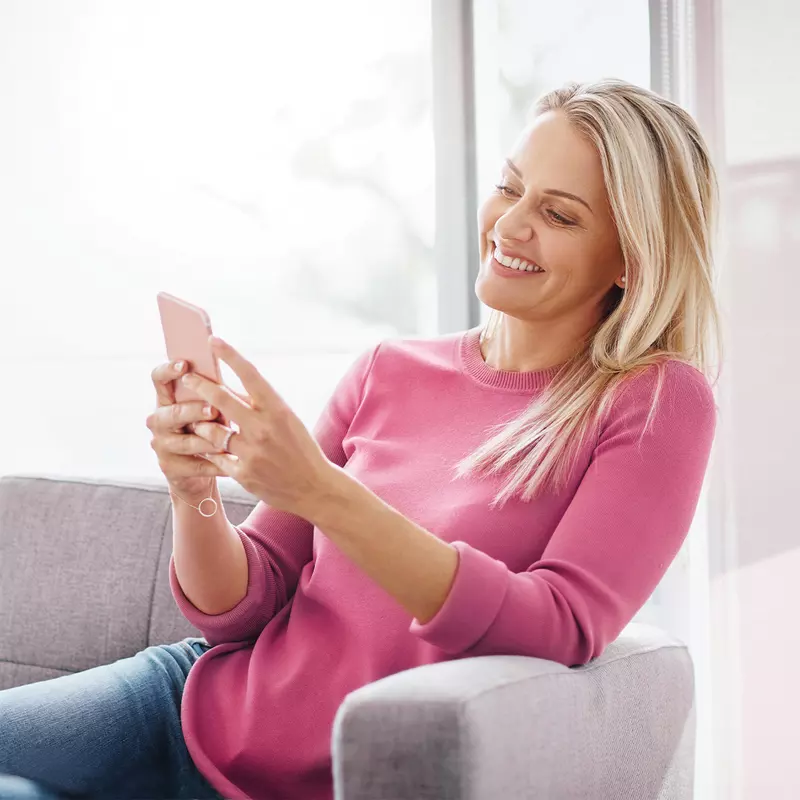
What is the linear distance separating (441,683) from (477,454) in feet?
1.36

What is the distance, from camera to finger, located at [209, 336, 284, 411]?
94 cm

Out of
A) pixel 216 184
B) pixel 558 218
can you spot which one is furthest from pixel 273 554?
pixel 216 184

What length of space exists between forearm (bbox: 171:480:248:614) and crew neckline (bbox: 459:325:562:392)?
0.40 meters

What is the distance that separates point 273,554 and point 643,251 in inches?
25.5

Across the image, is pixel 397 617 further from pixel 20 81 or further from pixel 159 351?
pixel 20 81

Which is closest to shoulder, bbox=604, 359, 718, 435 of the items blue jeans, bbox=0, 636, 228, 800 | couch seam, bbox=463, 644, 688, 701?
couch seam, bbox=463, 644, 688, 701

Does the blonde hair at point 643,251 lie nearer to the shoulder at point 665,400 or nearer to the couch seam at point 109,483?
the shoulder at point 665,400

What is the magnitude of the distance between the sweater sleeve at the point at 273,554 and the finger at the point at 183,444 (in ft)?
0.73

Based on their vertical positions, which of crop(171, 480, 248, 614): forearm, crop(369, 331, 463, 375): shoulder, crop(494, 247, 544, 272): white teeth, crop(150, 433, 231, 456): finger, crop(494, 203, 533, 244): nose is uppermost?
crop(494, 203, 533, 244): nose

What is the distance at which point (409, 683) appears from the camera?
0.88 m

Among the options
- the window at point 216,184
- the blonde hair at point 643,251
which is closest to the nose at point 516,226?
the blonde hair at point 643,251

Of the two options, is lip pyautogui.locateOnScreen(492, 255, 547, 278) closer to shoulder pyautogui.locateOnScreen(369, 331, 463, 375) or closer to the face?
the face

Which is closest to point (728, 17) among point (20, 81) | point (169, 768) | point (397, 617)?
point (397, 617)

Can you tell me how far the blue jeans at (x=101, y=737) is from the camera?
1139 millimetres
